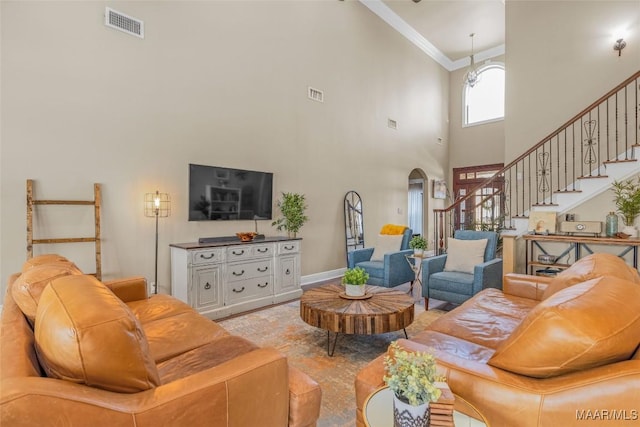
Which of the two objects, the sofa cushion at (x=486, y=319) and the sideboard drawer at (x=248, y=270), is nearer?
the sofa cushion at (x=486, y=319)

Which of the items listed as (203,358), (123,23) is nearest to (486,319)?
(203,358)

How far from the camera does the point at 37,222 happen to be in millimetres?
3105

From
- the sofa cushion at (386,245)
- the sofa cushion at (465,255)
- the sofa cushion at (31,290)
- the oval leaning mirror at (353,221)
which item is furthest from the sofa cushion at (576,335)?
the oval leaning mirror at (353,221)

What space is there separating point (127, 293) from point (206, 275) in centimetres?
102

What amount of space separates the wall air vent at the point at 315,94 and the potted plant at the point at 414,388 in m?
5.19

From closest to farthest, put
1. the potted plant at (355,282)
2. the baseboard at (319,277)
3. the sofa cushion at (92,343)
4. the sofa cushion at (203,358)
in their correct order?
the sofa cushion at (92,343), the sofa cushion at (203,358), the potted plant at (355,282), the baseboard at (319,277)

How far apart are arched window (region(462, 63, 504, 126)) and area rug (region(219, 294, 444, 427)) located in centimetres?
682

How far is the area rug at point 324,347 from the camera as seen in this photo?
2061 millimetres

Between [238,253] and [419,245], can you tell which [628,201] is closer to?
[419,245]

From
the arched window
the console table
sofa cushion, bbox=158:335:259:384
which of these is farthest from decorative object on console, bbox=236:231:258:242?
the arched window

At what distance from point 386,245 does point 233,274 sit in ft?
7.75

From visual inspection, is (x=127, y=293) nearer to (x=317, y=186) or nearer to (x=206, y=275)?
(x=206, y=275)

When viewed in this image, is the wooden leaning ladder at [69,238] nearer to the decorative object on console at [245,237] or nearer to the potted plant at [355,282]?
the decorative object on console at [245,237]

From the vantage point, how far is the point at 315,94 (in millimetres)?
5617
